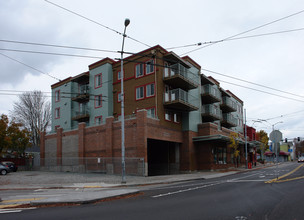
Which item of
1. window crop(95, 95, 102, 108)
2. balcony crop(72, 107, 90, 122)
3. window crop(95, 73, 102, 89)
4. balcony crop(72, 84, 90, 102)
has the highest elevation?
window crop(95, 73, 102, 89)

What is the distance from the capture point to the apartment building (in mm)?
29609

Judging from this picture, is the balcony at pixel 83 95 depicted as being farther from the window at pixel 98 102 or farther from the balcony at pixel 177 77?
the balcony at pixel 177 77

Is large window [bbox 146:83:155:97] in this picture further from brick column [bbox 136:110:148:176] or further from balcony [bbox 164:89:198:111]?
brick column [bbox 136:110:148:176]

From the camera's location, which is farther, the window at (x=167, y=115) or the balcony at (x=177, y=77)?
the window at (x=167, y=115)

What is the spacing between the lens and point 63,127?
40.8 meters

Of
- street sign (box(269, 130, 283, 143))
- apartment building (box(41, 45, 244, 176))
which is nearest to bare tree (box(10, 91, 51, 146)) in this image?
apartment building (box(41, 45, 244, 176))

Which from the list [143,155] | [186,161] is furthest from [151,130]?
[186,161]

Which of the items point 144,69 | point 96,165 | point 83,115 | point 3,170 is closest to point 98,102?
point 83,115

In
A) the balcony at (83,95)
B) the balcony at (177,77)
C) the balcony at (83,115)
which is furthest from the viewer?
the balcony at (83,115)

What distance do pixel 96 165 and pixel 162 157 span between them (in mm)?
9031

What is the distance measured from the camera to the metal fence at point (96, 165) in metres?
26.9

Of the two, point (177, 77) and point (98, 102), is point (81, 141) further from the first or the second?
point (177, 77)

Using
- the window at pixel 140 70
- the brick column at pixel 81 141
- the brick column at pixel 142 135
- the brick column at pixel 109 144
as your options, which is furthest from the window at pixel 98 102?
the brick column at pixel 142 135

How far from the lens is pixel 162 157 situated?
113ft
